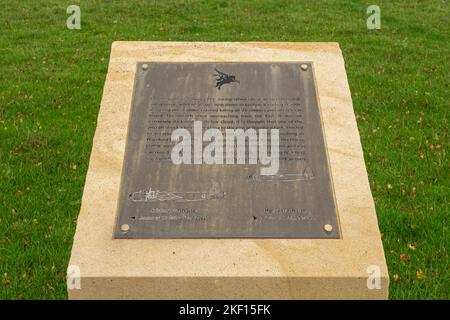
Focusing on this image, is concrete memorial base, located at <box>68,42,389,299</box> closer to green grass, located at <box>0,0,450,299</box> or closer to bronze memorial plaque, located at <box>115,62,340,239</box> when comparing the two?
bronze memorial plaque, located at <box>115,62,340,239</box>

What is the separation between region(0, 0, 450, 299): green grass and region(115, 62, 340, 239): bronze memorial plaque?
127 cm

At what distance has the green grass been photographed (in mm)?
6582

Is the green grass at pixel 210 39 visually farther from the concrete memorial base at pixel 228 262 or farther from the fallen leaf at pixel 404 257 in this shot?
the concrete memorial base at pixel 228 262

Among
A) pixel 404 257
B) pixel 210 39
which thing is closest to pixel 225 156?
pixel 404 257

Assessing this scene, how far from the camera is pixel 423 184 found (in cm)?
780

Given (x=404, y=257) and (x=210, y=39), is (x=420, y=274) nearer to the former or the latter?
(x=404, y=257)

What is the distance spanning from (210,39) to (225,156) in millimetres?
7001

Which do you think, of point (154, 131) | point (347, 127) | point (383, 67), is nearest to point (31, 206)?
point (154, 131)

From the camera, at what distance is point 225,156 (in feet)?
18.5

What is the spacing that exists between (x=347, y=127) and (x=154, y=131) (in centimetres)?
166

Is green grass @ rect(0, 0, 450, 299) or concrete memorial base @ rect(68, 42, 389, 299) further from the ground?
concrete memorial base @ rect(68, 42, 389, 299)

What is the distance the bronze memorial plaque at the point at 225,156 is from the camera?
5312mm

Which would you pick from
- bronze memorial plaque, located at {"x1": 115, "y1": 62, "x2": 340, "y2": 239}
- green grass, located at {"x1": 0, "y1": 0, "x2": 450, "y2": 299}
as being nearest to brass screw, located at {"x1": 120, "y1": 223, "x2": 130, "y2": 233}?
bronze memorial plaque, located at {"x1": 115, "y1": 62, "x2": 340, "y2": 239}
